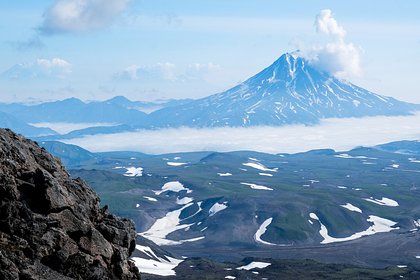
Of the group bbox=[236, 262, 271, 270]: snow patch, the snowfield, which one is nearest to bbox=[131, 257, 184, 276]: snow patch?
the snowfield

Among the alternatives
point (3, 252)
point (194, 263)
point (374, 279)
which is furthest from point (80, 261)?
point (194, 263)

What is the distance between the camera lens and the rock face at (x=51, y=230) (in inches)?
1248

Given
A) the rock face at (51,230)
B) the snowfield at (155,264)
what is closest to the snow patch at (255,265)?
the snowfield at (155,264)

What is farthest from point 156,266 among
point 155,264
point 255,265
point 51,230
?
point 51,230

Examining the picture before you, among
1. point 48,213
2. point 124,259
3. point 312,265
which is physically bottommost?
point 312,265

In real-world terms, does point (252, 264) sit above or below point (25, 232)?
below

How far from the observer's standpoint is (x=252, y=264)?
15875 centimetres

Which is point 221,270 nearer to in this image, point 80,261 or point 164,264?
point 164,264

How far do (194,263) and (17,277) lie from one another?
435 feet

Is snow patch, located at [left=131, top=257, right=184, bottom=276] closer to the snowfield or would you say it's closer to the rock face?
the snowfield

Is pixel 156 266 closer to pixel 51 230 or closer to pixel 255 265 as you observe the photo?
pixel 255 265

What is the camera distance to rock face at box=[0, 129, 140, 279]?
31703 millimetres

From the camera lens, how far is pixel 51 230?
33.5m

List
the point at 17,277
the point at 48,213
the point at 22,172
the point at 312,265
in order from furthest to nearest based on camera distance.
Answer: the point at 312,265
the point at 22,172
the point at 48,213
the point at 17,277
